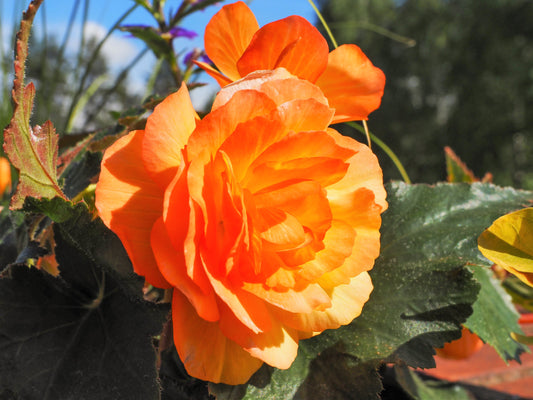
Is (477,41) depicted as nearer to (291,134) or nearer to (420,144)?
(420,144)

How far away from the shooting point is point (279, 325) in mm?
222

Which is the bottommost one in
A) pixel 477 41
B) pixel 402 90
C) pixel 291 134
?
pixel 402 90

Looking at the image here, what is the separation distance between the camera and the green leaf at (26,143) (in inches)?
7.5

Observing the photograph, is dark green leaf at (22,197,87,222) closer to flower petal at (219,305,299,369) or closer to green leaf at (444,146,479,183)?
flower petal at (219,305,299,369)

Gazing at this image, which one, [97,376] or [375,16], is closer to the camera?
[97,376]

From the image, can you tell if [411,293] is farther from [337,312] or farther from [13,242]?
[13,242]

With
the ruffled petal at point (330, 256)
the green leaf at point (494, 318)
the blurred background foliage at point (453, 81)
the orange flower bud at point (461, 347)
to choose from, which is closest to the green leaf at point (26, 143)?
the ruffled petal at point (330, 256)

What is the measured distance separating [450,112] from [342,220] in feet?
39.0

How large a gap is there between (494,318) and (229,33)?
31cm

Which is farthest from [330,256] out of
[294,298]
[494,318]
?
[494,318]

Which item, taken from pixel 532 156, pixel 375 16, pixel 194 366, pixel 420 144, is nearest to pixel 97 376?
pixel 194 366

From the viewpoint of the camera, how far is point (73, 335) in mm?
246

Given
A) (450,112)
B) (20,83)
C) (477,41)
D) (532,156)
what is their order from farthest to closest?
(450,112), (477,41), (532,156), (20,83)

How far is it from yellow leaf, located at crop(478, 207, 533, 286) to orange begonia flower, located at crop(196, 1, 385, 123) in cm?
9
